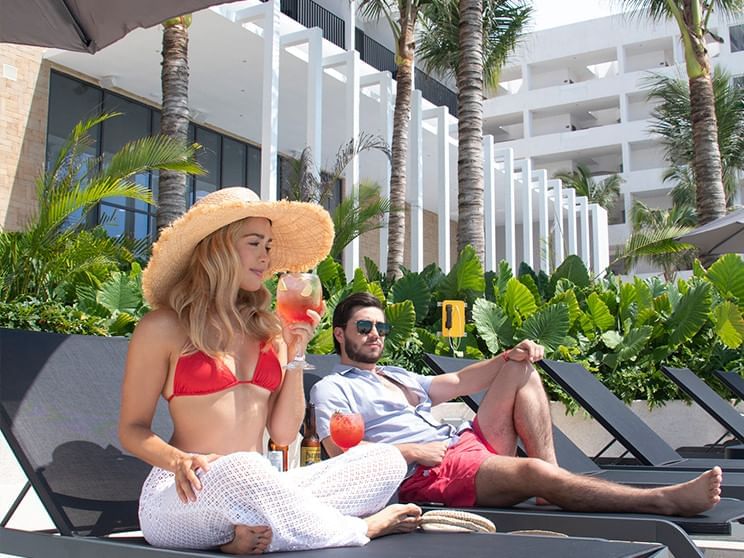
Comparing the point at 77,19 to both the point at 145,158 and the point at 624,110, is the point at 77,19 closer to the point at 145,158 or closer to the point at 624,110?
the point at 145,158

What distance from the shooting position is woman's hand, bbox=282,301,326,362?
8.81 feet

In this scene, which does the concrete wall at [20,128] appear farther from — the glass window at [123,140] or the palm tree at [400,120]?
the palm tree at [400,120]

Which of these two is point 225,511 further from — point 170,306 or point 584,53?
point 584,53

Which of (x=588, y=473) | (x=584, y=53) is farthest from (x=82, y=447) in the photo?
(x=584, y=53)

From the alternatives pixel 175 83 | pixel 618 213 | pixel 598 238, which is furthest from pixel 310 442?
pixel 618 213

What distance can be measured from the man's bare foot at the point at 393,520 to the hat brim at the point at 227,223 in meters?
0.97

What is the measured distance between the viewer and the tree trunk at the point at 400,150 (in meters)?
14.9

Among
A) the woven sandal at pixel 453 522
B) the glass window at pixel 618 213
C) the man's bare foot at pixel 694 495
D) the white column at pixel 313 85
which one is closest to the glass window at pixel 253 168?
the white column at pixel 313 85

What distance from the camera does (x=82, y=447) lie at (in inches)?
118

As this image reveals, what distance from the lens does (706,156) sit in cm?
1421

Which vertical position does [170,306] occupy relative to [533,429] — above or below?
above

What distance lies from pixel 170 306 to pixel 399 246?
479 inches

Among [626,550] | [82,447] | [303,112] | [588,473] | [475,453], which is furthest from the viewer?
[303,112]

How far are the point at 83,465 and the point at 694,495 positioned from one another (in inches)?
84.5
